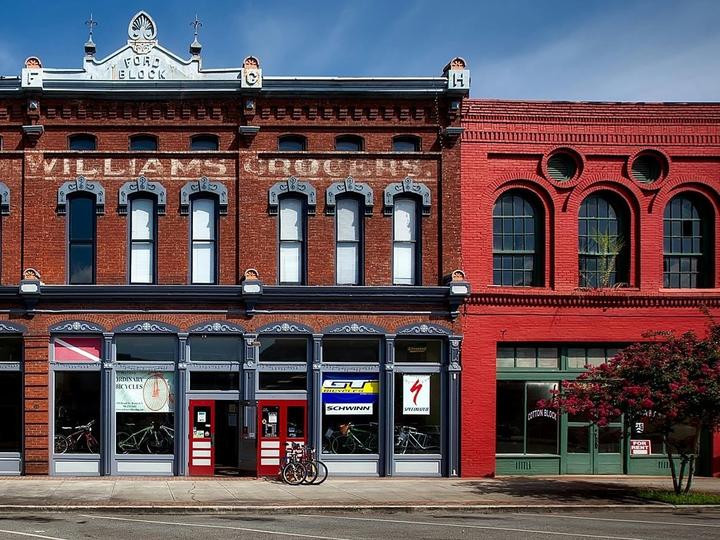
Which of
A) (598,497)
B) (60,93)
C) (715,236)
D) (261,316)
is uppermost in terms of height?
(60,93)

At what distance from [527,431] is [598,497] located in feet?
13.9

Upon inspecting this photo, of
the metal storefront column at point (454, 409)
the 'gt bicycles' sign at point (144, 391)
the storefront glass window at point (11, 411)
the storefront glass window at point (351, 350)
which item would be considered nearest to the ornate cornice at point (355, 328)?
the storefront glass window at point (351, 350)

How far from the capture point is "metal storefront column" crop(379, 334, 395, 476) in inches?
987

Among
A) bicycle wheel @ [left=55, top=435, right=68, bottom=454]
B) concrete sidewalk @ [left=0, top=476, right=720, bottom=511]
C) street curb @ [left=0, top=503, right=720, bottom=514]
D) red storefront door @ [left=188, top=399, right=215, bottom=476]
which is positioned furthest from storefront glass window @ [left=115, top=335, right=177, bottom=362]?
street curb @ [left=0, top=503, right=720, bottom=514]

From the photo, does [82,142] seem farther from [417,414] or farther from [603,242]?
[603,242]

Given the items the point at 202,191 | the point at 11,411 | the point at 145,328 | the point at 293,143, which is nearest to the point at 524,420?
the point at 293,143

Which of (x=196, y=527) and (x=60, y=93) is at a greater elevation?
(x=60, y=93)

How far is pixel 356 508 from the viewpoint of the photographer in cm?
1994

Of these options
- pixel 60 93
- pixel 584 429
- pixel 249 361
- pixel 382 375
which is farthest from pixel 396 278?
pixel 60 93

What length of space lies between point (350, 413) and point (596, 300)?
25.3 ft

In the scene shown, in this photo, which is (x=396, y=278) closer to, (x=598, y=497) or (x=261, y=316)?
(x=261, y=316)

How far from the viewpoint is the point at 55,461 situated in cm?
2477

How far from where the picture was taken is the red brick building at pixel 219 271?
24906 mm

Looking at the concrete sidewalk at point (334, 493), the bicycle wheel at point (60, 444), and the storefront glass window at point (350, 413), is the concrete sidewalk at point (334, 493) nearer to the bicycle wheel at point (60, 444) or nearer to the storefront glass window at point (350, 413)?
the bicycle wheel at point (60, 444)
